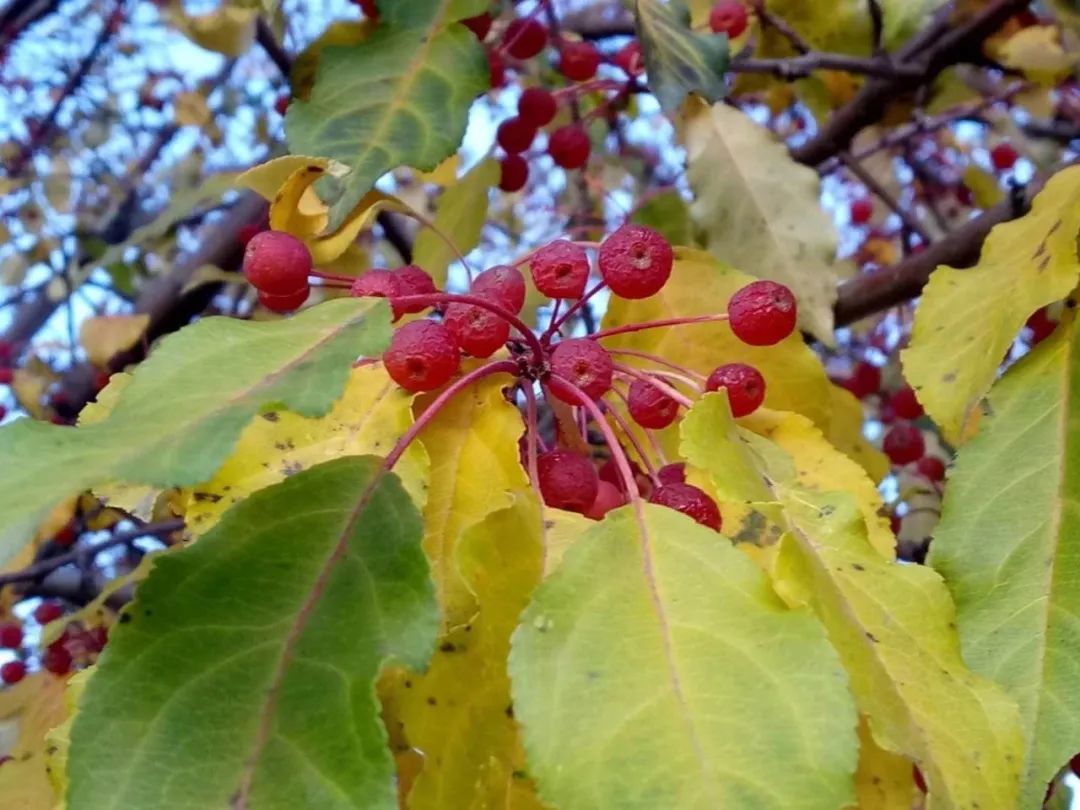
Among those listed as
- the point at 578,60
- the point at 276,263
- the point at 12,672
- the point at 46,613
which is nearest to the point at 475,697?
the point at 276,263

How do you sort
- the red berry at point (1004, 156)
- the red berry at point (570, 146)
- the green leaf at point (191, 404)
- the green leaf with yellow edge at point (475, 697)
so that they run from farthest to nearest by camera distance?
the red berry at point (1004, 156) → the red berry at point (570, 146) → the green leaf with yellow edge at point (475, 697) → the green leaf at point (191, 404)

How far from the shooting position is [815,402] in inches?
37.8

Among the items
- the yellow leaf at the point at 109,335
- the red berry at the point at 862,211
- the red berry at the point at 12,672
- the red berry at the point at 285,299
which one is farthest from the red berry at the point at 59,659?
the red berry at the point at 862,211

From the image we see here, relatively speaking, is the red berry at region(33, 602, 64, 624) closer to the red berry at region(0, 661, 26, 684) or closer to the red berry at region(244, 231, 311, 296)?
the red berry at region(0, 661, 26, 684)

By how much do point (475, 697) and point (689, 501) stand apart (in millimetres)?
203

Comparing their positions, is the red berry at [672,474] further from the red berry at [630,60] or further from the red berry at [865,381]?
the red berry at [865,381]

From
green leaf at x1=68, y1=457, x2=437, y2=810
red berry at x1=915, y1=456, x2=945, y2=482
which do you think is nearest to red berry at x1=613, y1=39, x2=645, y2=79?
red berry at x1=915, y1=456, x2=945, y2=482

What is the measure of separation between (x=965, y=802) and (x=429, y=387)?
0.43 meters

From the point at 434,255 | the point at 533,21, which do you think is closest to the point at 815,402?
the point at 434,255

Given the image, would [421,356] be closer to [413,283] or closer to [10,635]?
[413,283]

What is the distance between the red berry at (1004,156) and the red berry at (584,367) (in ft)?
5.63

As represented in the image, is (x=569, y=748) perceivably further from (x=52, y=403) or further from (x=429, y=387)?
(x=52, y=403)

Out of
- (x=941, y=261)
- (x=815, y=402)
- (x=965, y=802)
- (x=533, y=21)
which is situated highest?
(x=533, y=21)

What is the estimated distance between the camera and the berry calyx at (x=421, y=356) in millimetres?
729
